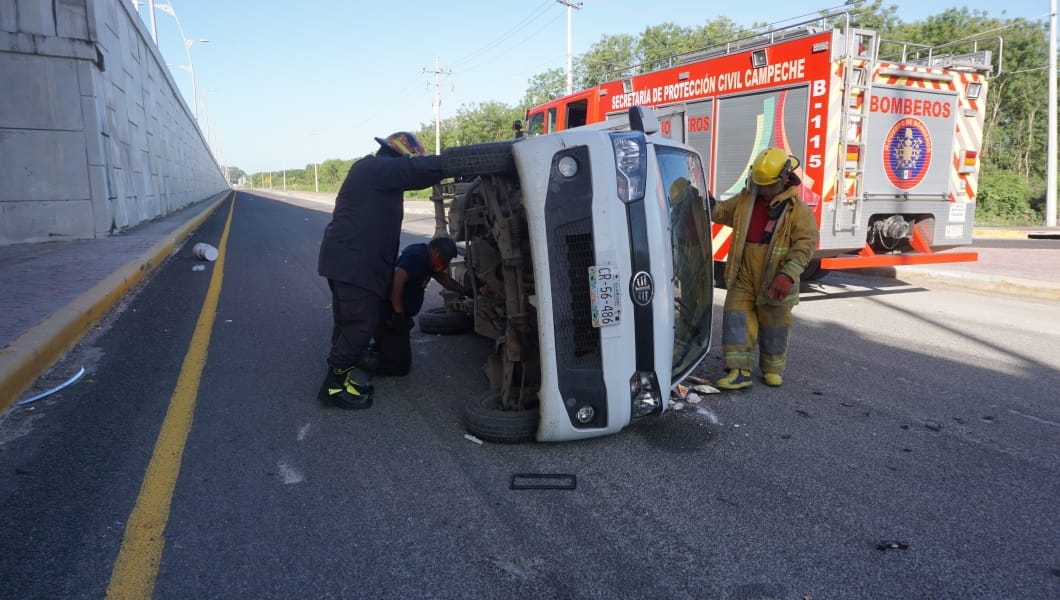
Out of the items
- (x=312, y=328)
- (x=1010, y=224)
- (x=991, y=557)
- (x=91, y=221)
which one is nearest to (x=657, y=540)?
(x=991, y=557)

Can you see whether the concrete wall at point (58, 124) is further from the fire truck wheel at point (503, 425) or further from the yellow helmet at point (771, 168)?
the yellow helmet at point (771, 168)

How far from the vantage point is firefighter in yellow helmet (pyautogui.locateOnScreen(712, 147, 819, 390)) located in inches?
179

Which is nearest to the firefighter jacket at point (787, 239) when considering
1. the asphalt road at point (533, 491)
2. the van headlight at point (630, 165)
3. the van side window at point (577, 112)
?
the asphalt road at point (533, 491)

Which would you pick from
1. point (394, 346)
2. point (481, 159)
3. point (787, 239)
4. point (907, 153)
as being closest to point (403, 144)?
point (481, 159)

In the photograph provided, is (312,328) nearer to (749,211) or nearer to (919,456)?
(749,211)

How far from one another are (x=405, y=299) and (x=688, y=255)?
194cm

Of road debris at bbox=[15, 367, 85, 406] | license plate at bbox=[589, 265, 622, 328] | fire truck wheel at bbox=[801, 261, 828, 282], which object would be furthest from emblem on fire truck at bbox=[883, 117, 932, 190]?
road debris at bbox=[15, 367, 85, 406]

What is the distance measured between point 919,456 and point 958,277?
7056mm

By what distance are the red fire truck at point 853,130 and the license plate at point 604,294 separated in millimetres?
5183

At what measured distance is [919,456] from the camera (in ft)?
11.6

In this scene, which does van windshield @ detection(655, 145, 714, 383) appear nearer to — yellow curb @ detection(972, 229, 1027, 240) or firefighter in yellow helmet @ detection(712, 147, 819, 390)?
firefighter in yellow helmet @ detection(712, 147, 819, 390)

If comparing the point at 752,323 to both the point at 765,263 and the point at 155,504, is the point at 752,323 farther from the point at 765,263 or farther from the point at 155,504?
the point at 155,504

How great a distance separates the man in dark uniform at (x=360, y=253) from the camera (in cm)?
407

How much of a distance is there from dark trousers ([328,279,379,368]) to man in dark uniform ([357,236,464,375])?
0.38 m
